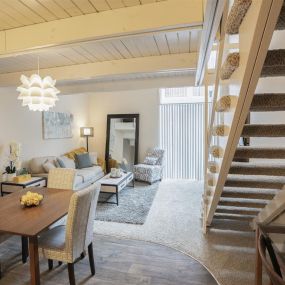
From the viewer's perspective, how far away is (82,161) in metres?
5.72

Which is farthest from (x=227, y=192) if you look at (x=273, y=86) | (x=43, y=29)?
(x=43, y=29)

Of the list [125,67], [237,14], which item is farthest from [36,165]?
[237,14]

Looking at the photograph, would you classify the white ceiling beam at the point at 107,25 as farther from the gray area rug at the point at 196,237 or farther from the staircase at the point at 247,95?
the gray area rug at the point at 196,237

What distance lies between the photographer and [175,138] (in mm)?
6395

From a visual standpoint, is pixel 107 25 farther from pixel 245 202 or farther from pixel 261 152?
pixel 245 202

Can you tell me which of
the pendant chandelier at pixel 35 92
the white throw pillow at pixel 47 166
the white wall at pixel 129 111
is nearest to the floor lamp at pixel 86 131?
the white wall at pixel 129 111

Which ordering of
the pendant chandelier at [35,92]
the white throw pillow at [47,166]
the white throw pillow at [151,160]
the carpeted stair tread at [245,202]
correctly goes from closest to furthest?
the pendant chandelier at [35,92] → the carpeted stair tread at [245,202] → the white throw pillow at [47,166] → the white throw pillow at [151,160]

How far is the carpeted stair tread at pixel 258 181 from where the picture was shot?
2.07 m

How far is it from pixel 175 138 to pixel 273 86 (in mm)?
4123

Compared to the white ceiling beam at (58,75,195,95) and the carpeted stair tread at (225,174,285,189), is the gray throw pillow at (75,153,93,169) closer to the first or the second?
the white ceiling beam at (58,75,195,95)

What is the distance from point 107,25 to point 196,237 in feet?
9.00

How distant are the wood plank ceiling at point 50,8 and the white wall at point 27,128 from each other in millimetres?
2676

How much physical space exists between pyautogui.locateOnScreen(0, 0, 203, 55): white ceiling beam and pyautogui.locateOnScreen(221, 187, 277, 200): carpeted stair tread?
1.76 meters

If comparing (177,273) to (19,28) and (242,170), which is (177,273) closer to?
(242,170)
